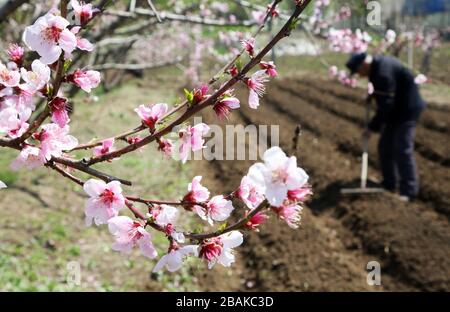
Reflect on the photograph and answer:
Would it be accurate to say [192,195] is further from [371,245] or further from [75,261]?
[371,245]

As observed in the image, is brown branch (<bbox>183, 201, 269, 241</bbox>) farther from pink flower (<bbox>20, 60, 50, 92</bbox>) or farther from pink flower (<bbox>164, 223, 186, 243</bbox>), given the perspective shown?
pink flower (<bbox>20, 60, 50, 92</bbox>)

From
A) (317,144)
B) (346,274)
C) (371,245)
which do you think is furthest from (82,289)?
(317,144)

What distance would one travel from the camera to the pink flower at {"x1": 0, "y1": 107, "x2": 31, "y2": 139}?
152 cm

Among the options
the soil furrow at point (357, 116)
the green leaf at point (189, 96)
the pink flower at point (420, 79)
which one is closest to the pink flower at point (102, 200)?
the green leaf at point (189, 96)

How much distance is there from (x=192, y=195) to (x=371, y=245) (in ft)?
14.7

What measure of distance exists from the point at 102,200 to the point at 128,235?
0.14 m

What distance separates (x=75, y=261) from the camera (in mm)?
5301

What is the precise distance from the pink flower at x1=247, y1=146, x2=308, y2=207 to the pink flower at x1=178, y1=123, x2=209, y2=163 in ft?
1.64

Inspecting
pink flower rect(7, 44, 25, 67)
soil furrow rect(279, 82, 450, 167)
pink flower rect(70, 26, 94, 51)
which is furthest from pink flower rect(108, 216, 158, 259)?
soil furrow rect(279, 82, 450, 167)

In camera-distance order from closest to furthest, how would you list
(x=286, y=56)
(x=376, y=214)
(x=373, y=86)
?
(x=376, y=214) < (x=373, y=86) < (x=286, y=56)

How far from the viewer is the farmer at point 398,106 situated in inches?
271

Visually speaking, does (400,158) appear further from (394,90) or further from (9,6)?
(9,6)

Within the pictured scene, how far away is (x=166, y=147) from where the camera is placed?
1.73m
